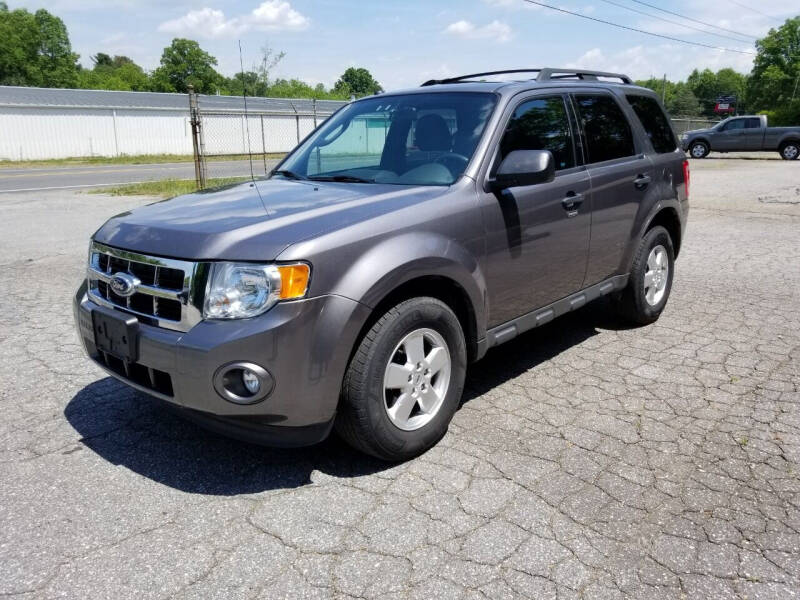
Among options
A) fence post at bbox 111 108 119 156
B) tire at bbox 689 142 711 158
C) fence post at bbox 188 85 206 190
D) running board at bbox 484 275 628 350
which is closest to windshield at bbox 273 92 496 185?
→ running board at bbox 484 275 628 350

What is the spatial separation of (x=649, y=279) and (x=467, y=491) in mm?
3177

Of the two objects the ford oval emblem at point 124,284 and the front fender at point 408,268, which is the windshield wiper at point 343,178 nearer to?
the front fender at point 408,268

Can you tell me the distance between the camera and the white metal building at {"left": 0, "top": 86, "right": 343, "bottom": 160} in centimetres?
3384

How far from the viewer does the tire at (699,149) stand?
97.7ft

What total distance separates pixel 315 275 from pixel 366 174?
1404 mm

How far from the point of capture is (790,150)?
2833 cm

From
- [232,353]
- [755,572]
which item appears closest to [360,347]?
[232,353]

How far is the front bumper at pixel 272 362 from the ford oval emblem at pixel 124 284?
8.3 inches

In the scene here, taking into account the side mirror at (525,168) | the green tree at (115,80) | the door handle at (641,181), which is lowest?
the door handle at (641,181)

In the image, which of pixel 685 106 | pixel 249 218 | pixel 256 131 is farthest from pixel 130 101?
pixel 685 106

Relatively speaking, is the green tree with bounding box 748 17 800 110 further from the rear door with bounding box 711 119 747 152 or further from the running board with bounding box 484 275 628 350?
the running board with bounding box 484 275 628 350

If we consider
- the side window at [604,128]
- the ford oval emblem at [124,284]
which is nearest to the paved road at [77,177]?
the ford oval emblem at [124,284]

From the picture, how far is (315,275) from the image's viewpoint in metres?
2.81

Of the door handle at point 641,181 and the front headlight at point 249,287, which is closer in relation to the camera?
the front headlight at point 249,287
